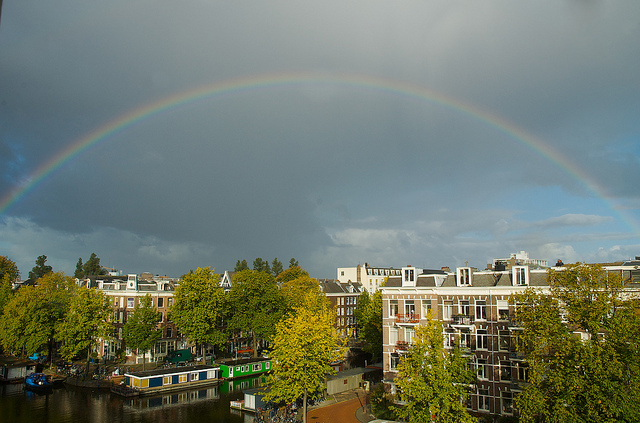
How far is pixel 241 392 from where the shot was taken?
56.2 m

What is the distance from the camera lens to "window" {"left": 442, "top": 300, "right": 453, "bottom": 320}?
43250 millimetres

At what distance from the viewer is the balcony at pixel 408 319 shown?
44062mm

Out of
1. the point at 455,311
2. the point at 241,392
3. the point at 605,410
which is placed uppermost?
the point at 455,311

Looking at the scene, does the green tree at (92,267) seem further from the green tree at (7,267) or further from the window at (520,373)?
the window at (520,373)

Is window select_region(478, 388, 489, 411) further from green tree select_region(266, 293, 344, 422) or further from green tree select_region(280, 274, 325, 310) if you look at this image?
green tree select_region(280, 274, 325, 310)

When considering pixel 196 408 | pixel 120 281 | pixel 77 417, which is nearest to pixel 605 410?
pixel 196 408

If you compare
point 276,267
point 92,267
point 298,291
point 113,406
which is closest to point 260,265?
point 276,267

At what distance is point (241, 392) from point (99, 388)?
18012 mm

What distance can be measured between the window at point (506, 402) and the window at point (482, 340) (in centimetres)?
413

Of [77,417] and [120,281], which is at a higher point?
[120,281]

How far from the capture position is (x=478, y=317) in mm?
41594

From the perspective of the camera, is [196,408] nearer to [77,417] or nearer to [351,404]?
[77,417]

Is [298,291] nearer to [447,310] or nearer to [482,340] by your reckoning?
[447,310]

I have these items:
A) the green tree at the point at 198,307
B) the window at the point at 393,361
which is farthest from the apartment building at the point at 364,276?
the window at the point at 393,361
